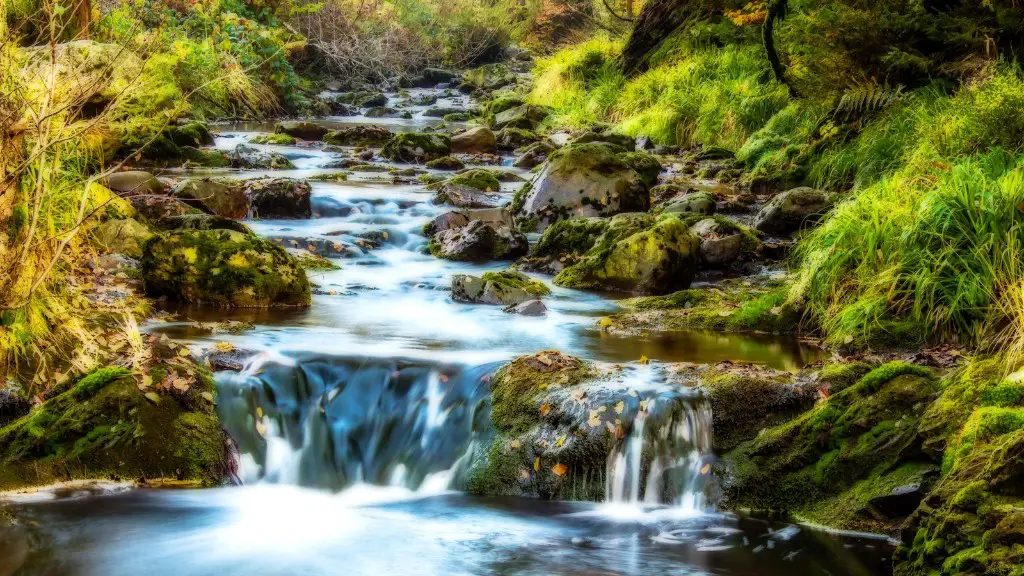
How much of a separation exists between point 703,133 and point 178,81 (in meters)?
10.5

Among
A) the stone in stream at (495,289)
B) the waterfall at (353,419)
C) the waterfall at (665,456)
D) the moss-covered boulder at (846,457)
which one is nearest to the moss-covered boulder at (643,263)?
the stone in stream at (495,289)

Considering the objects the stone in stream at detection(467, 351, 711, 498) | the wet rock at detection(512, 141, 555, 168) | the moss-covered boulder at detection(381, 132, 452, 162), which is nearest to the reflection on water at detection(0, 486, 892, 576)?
the stone in stream at detection(467, 351, 711, 498)

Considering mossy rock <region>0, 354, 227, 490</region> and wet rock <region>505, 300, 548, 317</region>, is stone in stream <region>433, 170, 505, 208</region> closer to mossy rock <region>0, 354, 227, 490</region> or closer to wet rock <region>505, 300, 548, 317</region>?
wet rock <region>505, 300, 548, 317</region>

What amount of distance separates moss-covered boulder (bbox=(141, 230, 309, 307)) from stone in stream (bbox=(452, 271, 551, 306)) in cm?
149

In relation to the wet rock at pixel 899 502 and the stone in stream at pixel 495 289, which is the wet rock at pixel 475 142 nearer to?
the stone in stream at pixel 495 289

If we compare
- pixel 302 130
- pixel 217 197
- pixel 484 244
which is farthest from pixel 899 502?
pixel 302 130

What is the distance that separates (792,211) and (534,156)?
287 inches

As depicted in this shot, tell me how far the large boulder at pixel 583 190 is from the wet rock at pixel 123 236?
4692 mm

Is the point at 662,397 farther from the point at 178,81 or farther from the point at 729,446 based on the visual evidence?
the point at 178,81

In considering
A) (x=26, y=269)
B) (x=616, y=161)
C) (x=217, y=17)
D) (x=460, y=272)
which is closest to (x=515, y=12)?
(x=217, y=17)

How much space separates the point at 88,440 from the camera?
16.0ft

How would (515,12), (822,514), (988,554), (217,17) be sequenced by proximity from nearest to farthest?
(988,554) < (822,514) < (217,17) < (515,12)

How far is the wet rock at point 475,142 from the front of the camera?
18.4 m

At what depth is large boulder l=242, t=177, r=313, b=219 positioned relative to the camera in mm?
11578
